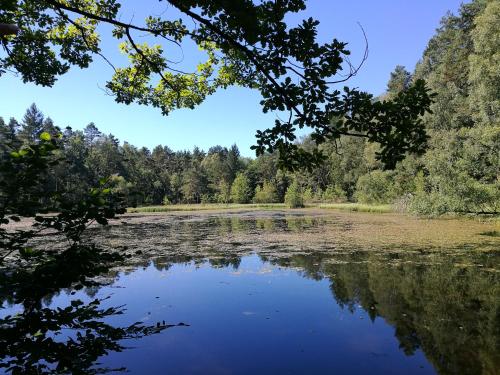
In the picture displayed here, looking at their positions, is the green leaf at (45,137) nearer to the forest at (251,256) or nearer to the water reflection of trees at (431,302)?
the forest at (251,256)

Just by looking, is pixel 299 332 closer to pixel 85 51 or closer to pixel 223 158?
pixel 85 51

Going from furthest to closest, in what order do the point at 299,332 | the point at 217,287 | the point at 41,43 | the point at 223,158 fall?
the point at 223,158 → the point at 217,287 → the point at 299,332 → the point at 41,43

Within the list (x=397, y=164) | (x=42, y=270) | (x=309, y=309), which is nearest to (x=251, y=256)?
(x=309, y=309)

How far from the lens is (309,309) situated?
7.53m

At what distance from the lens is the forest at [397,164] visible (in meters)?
16.3

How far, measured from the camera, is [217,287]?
9.26 m

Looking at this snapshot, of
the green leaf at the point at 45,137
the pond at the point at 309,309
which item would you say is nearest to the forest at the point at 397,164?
the green leaf at the point at 45,137

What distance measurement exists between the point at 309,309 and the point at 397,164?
3858 cm

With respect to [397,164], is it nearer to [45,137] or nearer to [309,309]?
[309,309]

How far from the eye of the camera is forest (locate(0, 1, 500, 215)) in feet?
53.4

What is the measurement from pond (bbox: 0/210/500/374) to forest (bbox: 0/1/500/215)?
9.16 feet

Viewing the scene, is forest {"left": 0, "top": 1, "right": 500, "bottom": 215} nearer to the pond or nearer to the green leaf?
the green leaf

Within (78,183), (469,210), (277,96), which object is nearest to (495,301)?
(277,96)

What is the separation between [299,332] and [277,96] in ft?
15.9
